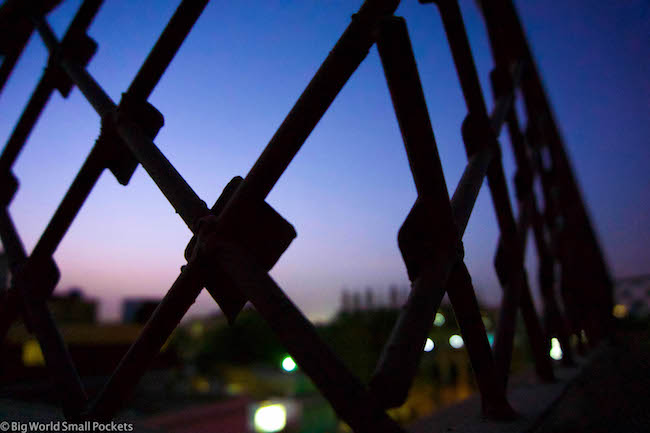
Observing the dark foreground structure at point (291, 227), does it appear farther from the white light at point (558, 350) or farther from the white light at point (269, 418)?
the white light at point (269, 418)

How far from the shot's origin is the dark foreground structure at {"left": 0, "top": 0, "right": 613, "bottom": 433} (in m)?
0.96

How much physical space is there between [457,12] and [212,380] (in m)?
46.6

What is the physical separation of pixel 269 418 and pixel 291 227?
52.8 ft

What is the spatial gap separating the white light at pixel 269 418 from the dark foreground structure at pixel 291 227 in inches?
568

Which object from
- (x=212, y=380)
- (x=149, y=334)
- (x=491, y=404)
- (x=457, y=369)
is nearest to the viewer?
(x=149, y=334)

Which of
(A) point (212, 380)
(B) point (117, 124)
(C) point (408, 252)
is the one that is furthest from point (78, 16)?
(A) point (212, 380)

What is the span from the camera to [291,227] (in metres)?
1.15

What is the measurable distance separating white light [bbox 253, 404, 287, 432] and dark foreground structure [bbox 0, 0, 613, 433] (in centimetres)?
1442

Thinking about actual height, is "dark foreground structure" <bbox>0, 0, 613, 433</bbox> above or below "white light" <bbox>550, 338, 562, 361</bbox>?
above

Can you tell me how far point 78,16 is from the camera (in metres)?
2.21

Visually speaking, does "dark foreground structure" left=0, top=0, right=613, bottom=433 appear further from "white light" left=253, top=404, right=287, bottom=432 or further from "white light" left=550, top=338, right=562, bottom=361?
"white light" left=253, top=404, right=287, bottom=432

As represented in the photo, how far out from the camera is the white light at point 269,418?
47.8 feet

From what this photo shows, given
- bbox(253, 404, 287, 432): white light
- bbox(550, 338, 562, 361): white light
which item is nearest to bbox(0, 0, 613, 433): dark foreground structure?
bbox(550, 338, 562, 361): white light

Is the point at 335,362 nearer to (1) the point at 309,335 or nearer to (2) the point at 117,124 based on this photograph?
(1) the point at 309,335
